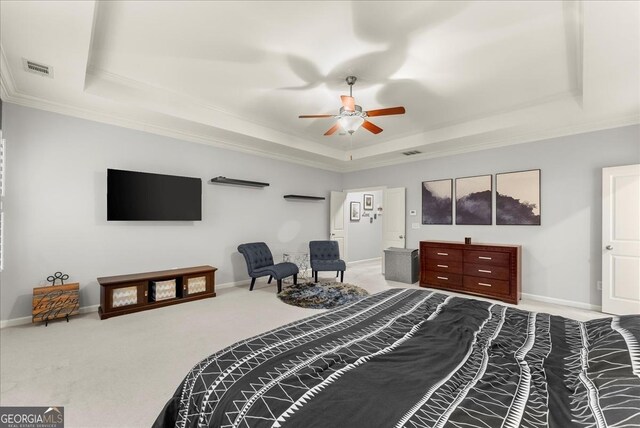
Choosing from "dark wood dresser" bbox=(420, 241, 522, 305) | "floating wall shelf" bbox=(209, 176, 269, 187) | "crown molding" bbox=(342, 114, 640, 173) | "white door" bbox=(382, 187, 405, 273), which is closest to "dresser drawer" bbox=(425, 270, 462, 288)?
"dark wood dresser" bbox=(420, 241, 522, 305)

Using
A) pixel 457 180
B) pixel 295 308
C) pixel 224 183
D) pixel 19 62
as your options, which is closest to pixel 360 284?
pixel 295 308

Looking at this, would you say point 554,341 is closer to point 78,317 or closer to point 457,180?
point 457,180

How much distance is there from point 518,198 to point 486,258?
46.3 inches

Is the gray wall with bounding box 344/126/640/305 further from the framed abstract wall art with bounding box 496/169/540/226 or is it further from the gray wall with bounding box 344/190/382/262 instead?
the gray wall with bounding box 344/190/382/262

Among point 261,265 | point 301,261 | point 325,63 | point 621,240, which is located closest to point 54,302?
point 261,265

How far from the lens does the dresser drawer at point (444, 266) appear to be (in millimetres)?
4899

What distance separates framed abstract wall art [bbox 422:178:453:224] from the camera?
553 cm

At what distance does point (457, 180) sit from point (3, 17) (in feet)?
20.2

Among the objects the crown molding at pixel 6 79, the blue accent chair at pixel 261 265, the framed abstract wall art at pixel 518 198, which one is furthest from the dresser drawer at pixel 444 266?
the crown molding at pixel 6 79

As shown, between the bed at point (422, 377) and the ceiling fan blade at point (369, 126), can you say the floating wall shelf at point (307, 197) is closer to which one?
the ceiling fan blade at point (369, 126)

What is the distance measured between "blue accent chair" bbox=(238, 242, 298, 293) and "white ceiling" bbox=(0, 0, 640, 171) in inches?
79.8

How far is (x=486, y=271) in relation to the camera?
4.59 m

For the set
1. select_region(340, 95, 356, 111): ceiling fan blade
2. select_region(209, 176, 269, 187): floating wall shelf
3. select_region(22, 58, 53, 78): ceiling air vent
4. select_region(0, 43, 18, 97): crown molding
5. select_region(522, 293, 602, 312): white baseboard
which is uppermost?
select_region(22, 58, 53, 78): ceiling air vent

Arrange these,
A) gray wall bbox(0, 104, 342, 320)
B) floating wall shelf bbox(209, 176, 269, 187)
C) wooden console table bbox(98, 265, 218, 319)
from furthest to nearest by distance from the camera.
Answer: floating wall shelf bbox(209, 176, 269, 187) → wooden console table bbox(98, 265, 218, 319) → gray wall bbox(0, 104, 342, 320)
